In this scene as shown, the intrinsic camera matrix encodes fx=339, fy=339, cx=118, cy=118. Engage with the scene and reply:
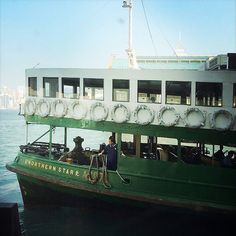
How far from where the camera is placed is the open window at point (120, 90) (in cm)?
1074

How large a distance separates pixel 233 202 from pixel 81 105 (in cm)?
549

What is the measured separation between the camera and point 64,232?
1073 centimetres

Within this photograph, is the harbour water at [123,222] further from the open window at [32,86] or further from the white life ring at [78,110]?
the open window at [32,86]

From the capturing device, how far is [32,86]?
12.2 metres

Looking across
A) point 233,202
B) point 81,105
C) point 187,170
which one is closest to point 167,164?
point 187,170

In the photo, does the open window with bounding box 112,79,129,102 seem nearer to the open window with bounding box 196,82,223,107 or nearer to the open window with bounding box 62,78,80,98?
the open window with bounding box 62,78,80,98

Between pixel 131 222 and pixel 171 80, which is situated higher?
pixel 171 80

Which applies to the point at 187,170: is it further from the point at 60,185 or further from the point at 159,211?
the point at 60,185

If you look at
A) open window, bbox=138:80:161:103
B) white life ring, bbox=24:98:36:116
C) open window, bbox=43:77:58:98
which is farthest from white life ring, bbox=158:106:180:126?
white life ring, bbox=24:98:36:116

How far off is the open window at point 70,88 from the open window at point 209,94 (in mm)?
3969

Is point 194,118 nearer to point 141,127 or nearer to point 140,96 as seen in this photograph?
point 141,127

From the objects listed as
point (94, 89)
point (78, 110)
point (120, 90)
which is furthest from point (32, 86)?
point (120, 90)

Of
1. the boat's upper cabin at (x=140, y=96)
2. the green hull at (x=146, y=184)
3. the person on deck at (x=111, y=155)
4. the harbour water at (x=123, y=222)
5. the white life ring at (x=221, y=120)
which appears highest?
the boat's upper cabin at (x=140, y=96)

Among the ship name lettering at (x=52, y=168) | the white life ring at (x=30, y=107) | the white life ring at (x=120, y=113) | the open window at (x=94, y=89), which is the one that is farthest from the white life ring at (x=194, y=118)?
the white life ring at (x=30, y=107)
